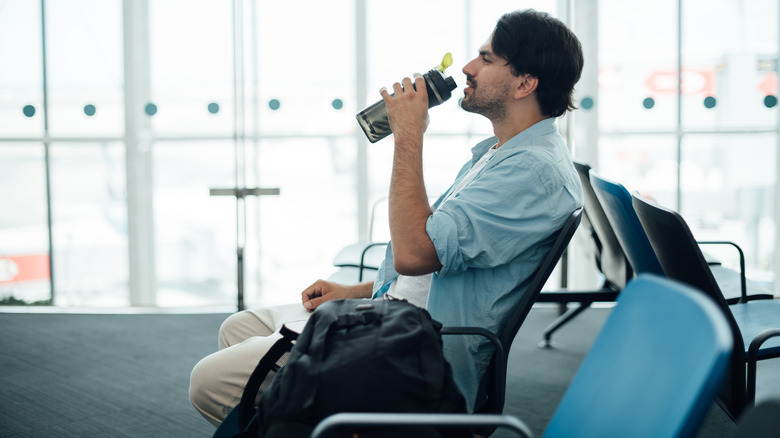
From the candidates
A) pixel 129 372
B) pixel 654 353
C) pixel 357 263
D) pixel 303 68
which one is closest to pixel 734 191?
pixel 357 263

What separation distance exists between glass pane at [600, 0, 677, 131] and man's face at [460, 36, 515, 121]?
238cm

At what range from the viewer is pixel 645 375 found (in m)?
0.73

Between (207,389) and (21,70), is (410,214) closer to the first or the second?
(207,389)

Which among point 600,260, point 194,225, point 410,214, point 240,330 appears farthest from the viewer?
point 194,225

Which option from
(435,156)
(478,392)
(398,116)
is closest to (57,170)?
(435,156)

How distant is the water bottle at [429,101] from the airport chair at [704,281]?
0.53 m

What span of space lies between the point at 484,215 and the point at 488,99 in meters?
0.38

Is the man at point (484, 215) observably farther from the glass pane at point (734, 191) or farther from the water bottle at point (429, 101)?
the glass pane at point (734, 191)

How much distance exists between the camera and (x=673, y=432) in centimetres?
62

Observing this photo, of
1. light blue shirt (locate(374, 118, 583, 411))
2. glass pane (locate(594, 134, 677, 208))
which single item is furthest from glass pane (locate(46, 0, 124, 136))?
light blue shirt (locate(374, 118, 583, 411))

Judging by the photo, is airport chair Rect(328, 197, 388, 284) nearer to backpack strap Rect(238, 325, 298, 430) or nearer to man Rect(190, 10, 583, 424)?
man Rect(190, 10, 583, 424)

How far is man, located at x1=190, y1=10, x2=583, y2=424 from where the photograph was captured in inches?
52.5

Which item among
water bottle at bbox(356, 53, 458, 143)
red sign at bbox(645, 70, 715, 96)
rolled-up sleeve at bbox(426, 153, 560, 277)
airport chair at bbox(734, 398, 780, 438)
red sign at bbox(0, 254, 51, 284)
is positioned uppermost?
red sign at bbox(645, 70, 715, 96)

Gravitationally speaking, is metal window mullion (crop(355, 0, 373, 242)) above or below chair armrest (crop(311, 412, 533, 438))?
above
